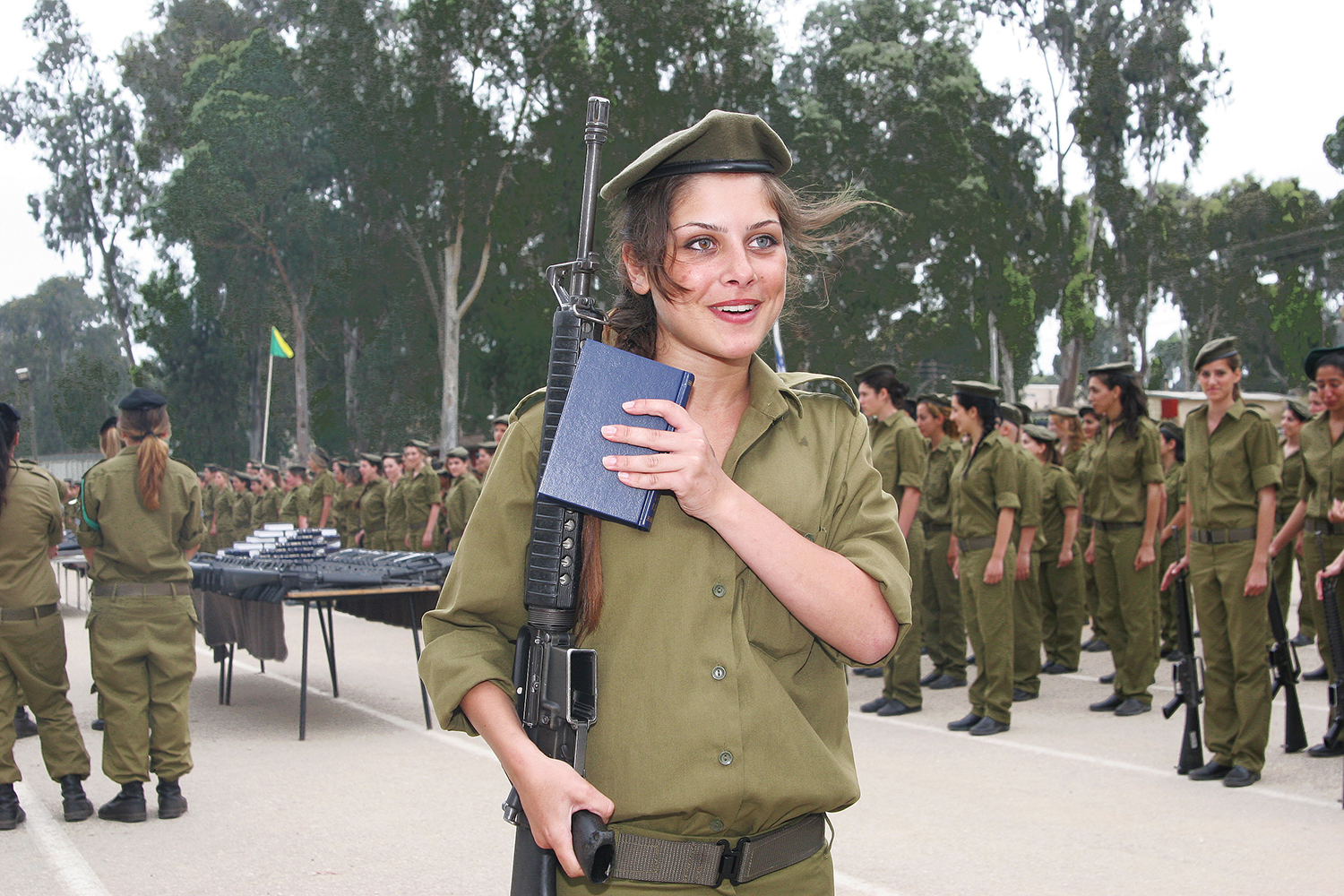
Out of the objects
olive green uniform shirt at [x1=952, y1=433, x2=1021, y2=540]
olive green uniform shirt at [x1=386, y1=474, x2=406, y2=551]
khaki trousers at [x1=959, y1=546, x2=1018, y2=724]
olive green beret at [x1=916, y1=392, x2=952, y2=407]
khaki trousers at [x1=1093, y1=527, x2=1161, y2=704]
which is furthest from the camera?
olive green uniform shirt at [x1=386, y1=474, x2=406, y2=551]

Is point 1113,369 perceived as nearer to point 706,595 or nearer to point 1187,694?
point 1187,694

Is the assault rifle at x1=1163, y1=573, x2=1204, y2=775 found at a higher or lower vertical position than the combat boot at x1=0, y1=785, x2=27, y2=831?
Answer: higher

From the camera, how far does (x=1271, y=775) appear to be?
22.6 ft

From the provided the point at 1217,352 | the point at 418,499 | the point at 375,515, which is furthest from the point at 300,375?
the point at 1217,352

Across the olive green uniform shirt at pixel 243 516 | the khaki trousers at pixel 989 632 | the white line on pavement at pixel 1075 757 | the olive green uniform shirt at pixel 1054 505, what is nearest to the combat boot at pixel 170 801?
the white line on pavement at pixel 1075 757

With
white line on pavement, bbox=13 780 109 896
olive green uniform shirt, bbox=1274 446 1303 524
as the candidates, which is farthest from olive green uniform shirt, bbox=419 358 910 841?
olive green uniform shirt, bbox=1274 446 1303 524

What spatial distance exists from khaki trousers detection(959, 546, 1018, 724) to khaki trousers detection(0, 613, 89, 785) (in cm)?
547

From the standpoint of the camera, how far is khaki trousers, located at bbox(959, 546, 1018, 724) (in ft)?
27.3

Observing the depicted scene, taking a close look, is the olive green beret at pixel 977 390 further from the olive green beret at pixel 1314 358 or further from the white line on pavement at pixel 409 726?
the white line on pavement at pixel 409 726

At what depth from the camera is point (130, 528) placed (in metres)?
6.80

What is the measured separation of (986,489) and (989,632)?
3.36 ft

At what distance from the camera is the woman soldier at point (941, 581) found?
34.9 feet

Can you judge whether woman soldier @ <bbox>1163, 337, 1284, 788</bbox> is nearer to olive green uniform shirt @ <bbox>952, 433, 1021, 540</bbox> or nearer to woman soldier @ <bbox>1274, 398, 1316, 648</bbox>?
olive green uniform shirt @ <bbox>952, 433, 1021, 540</bbox>

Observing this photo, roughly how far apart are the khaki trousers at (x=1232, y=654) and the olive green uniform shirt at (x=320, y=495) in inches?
652
